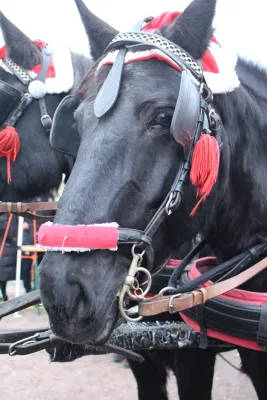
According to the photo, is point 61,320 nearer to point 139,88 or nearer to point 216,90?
point 139,88

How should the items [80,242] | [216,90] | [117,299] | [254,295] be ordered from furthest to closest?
[254,295] < [216,90] < [117,299] < [80,242]

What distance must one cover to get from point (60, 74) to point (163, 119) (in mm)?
1497

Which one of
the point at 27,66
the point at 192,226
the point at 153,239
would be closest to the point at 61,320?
the point at 153,239

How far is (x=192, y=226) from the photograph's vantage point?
1857mm

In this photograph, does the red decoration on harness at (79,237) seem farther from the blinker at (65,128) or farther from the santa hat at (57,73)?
the santa hat at (57,73)

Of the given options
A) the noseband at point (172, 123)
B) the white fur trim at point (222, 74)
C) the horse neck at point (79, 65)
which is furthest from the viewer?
the horse neck at point (79, 65)

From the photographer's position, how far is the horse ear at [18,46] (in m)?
2.99

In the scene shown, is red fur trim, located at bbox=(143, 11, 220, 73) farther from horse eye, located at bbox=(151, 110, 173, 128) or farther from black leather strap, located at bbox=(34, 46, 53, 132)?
black leather strap, located at bbox=(34, 46, 53, 132)

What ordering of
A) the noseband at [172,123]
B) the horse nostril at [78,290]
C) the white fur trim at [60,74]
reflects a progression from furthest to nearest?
the white fur trim at [60,74] → the noseband at [172,123] → the horse nostril at [78,290]

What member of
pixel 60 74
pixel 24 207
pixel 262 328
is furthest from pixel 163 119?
pixel 24 207

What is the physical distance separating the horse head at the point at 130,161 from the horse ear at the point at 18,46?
1.24m

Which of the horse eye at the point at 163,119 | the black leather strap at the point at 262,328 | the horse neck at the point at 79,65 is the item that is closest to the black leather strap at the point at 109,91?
the horse eye at the point at 163,119

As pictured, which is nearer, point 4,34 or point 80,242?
point 80,242

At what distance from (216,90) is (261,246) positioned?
0.64m
